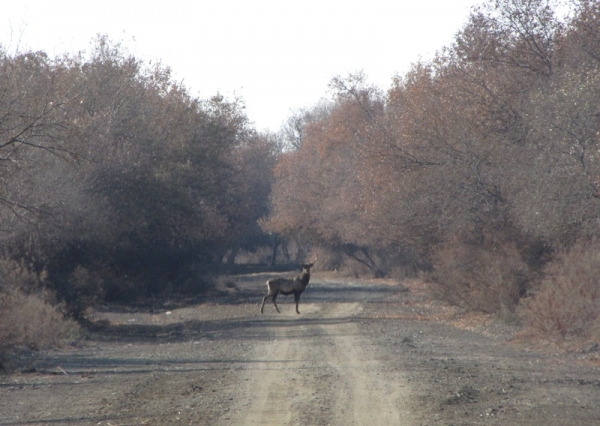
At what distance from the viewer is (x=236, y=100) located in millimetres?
46750

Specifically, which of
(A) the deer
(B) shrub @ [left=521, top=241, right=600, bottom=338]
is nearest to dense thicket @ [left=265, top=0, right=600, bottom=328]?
(B) shrub @ [left=521, top=241, right=600, bottom=338]

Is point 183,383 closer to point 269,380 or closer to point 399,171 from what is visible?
point 269,380

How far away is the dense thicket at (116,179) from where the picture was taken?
2141 centimetres

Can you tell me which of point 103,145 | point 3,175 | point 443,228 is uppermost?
Result: point 103,145

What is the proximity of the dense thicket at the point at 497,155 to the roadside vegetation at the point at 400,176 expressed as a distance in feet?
0.19

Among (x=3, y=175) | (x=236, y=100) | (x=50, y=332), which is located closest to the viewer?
(x=3, y=175)

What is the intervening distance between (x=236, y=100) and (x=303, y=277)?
69.5 feet

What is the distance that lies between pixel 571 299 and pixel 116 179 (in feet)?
58.9

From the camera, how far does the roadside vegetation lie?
61.8ft

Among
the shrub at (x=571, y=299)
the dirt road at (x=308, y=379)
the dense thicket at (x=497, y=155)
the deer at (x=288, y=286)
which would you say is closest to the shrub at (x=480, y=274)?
the dense thicket at (x=497, y=155)

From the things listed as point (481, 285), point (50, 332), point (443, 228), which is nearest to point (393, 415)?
point (50, 332)

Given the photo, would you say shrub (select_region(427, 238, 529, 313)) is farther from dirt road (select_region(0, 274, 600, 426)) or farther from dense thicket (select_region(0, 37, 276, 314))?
dense thicket (select_region(0, 37, 276, 314))

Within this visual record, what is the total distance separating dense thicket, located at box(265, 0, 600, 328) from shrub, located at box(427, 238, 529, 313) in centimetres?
4

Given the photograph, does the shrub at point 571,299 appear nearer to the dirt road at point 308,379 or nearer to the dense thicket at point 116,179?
the dirt road at point 308,379
